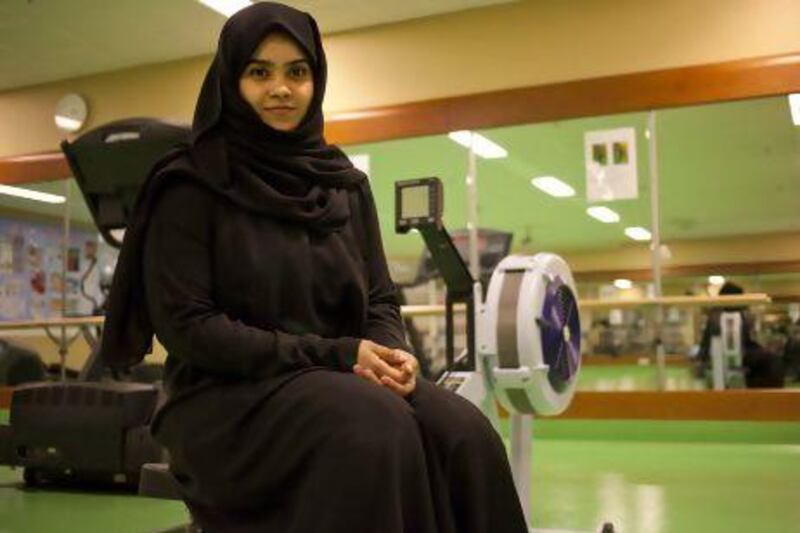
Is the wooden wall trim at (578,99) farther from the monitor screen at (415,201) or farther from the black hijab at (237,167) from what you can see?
the black hijab at (237,167)

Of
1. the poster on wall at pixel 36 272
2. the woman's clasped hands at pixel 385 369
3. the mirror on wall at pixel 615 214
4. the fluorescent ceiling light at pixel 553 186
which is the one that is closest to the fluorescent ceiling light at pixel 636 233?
the mirror on wall at pixel 615 214

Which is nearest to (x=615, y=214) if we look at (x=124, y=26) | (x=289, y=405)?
(x=124, y=26)

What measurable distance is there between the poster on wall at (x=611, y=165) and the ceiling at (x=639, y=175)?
0.50ft

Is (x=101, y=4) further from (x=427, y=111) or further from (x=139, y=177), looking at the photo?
(x=139, y=177)

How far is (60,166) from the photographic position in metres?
7.65

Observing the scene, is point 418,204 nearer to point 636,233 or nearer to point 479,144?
point 479,144

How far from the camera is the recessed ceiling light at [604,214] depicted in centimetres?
1339

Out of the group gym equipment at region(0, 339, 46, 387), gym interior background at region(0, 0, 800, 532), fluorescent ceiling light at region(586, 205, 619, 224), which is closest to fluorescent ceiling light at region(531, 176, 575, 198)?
fluorescent ceiling light at region(586, 205, 619, 224)

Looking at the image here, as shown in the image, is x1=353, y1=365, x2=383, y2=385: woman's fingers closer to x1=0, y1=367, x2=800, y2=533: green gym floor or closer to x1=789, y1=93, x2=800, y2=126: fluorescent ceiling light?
x1=0, y1=367, x2=800, y2=533: green gym floor

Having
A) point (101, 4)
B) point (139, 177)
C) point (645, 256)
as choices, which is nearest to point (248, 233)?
point (139, 177)

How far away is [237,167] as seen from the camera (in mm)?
1396

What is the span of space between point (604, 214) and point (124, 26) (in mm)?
9509

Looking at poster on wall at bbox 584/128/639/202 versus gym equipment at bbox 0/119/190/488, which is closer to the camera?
gym equipment at bbox 0/119/190/488

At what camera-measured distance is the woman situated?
1.13 m
